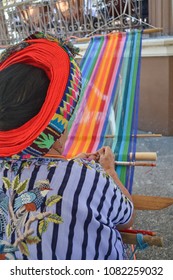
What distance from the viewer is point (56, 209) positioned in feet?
2.53

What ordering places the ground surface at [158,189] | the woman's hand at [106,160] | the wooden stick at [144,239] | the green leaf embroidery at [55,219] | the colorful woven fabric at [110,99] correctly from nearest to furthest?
the green leaf embroidery at [55,219], the wooden stick at [144,239], the woman's hand at [106,160], the colorful woven fabric at [110,99], the ground surface at [158,189]

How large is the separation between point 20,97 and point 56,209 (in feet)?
0.89

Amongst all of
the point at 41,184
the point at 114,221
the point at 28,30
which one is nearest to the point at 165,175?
the point at 114,221

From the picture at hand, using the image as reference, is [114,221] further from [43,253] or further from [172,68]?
[172,68]

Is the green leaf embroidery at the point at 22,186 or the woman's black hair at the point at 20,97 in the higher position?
the woman's black hair at the point at 20,97

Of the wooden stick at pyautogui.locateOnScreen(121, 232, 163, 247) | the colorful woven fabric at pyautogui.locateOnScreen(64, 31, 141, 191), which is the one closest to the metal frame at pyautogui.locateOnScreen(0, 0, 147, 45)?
the colorful woven fabric at pyautogui.locateOnScreen(64, 31, 141, 191)

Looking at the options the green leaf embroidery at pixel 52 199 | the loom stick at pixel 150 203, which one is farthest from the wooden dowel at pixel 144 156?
the green leaf embroidery at pixel 52 199

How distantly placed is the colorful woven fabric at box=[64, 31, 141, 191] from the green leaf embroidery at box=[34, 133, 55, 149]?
0.56 m

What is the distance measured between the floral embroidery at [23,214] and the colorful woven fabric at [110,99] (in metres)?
0.57

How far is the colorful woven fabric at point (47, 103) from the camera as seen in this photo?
0.79m

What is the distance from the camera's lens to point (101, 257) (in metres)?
0.83

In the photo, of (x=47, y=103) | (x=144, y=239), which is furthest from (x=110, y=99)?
(x=47, y=103)

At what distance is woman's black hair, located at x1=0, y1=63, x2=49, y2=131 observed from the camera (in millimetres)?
781

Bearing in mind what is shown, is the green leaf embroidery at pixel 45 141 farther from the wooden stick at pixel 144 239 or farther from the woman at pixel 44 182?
the wooden stick at pixel 144 239
